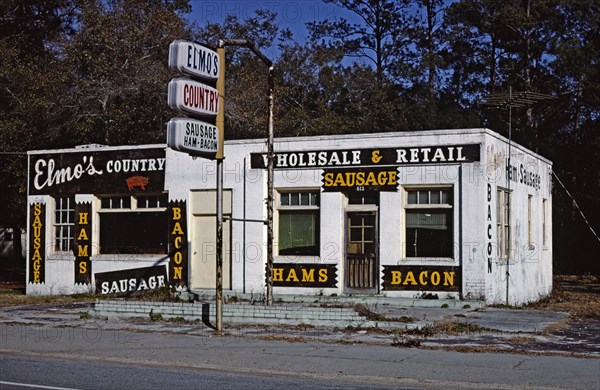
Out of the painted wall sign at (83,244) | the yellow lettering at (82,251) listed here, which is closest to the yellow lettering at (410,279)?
the painted wall sign at (83,244)

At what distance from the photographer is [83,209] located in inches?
996

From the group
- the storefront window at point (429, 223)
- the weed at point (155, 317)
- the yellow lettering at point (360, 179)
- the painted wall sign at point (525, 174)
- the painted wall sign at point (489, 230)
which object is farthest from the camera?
the painted wall sign at point (525, 174)

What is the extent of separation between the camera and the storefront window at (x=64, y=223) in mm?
25609

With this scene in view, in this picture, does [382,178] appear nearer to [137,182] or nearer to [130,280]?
[137,182]

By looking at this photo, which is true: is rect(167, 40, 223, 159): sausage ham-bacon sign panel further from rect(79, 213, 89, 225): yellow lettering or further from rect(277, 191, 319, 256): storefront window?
rect(79, 213, 89, 225): yellow lettering

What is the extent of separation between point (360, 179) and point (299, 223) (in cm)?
207

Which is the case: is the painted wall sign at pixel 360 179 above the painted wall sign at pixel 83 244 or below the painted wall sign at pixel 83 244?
above

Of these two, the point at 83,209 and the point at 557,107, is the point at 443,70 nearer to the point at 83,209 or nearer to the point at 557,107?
the point at 557,107

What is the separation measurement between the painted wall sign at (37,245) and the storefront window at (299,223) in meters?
7.92

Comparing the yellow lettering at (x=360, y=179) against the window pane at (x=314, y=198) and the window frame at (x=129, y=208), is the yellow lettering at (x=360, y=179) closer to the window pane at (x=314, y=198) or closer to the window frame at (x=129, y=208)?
the window pane at (x=314, y=198)

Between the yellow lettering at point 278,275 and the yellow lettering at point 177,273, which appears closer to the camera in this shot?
the yellow lettering at point 278,275

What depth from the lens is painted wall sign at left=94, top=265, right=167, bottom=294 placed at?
23906 millimetres

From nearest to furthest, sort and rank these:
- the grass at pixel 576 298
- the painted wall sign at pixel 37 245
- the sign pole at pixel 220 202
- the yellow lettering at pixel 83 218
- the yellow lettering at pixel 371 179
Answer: the sign pole at pixel 220 202 < the grass at pixel 576 298 < the yellow lettering at pixel 371 179 < the yellow lettering at pixel 83 218 < the painted wall sign at pixel 37 245

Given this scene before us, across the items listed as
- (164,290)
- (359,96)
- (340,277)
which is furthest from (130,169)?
(359,96)
